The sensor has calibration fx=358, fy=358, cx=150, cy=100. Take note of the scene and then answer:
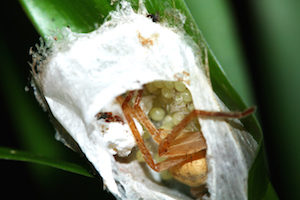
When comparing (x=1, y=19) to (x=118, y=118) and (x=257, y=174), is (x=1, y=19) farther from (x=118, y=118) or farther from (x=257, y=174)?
(x=257, y=174)

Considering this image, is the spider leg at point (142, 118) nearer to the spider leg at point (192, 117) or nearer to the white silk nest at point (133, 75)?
the spider leg at point (192, 117)

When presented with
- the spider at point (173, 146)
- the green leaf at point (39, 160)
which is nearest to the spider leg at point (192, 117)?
the spider at point (173, 146)

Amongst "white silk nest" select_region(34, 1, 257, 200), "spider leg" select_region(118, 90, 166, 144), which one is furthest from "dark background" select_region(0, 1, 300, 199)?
"spider leg" select_region(118, 90, 166, 144)

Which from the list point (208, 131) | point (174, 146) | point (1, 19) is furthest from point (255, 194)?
point (1, 19)

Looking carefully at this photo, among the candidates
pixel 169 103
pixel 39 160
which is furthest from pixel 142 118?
pixel 39 160

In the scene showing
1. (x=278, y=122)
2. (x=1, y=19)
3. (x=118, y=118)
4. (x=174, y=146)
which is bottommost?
(x=278, y=122)

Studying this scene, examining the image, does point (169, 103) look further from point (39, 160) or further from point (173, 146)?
point (39, 160)
